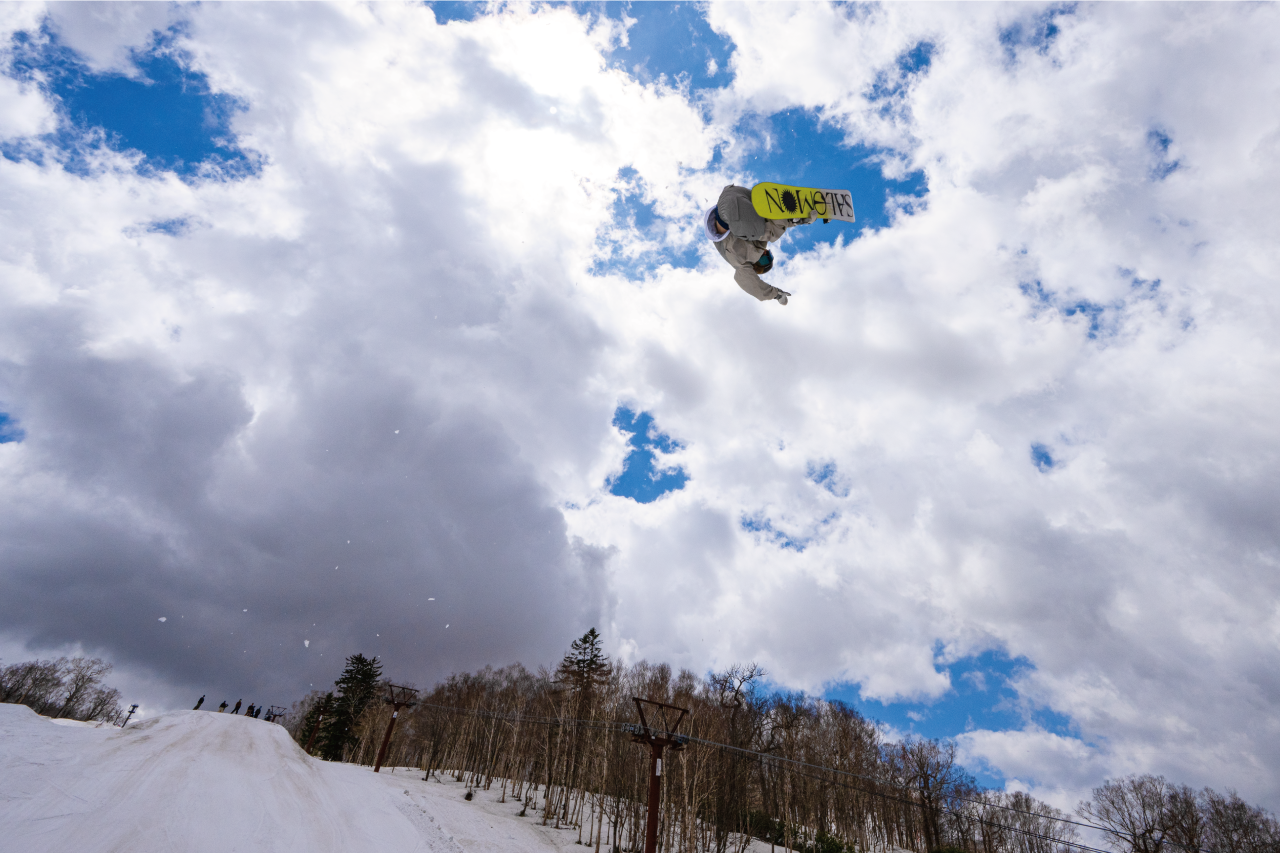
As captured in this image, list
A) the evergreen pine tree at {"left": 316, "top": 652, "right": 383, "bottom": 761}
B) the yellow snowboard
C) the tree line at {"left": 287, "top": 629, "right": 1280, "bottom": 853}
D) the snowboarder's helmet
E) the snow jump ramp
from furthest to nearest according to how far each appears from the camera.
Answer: the evergreen pine tree at {"left": 316, "top": 652, "right": 383, "bottom": 761} < the tree line at {"left": 287, "top": 629, "right": 1280, "bottom": 853} < the snowboarder's helmet < the yellow snowboard < the snow jump ramp

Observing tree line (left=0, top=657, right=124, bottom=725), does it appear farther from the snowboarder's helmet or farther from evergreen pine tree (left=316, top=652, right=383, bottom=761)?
the snowboarder's helmet

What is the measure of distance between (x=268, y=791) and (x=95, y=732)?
9.42ft

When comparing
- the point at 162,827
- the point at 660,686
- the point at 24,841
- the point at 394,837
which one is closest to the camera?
→ the point at 24,841

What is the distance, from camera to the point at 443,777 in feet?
150

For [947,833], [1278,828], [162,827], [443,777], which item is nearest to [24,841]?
[162,827]

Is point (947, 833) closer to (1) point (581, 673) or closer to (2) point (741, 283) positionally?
(1) point (581, 673)

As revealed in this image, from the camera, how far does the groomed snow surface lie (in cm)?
694

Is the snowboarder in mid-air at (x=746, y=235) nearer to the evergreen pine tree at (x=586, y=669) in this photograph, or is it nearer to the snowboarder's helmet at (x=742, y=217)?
the snowboarder's helmet at (x=742, y=217)

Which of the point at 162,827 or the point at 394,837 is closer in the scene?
the point at 162,827

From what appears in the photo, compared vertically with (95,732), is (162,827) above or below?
below

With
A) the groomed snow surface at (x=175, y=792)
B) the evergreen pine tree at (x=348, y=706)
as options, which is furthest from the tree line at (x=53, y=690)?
the groomed snow surface at (x=175, y=792)

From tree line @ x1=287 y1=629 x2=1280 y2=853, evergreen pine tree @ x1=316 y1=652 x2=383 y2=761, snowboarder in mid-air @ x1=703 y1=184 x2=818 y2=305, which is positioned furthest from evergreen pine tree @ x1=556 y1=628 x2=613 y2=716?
snowboarder in mid-air @ x1=703 y1=184 x2=818 y2=305

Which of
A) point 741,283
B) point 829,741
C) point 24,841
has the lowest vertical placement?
point 24,841

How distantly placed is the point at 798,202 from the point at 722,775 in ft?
108
